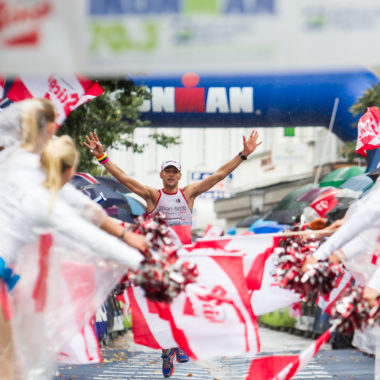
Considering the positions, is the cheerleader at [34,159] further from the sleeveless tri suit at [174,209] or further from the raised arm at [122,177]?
the sleeveless tri suit at [174,209]

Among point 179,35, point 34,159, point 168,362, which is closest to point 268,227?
point 168,362

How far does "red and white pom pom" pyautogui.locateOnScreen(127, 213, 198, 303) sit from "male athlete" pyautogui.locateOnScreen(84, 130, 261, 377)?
2223 mm

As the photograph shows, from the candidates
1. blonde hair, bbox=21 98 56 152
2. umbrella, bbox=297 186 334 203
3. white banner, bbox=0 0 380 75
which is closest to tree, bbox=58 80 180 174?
umbrella, bbox=297 186 334 203

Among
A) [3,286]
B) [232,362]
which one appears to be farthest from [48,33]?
[232,362]

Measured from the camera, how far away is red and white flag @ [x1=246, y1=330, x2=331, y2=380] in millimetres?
4812

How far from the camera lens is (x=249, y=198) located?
33.2 meters

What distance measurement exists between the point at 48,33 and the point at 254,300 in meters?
2.96

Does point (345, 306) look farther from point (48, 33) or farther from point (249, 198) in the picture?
point (249, 198)

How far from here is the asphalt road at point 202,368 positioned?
303 inches

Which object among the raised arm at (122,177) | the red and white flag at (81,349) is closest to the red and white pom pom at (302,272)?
the red and white flag at (81,349)

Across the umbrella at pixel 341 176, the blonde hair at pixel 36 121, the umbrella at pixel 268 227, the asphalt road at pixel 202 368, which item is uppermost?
the umbrella at pixel 341 176

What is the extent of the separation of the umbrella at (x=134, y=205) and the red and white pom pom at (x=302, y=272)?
6751 mm

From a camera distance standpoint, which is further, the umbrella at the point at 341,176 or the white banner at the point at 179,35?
the umbrella at the point at 341,176

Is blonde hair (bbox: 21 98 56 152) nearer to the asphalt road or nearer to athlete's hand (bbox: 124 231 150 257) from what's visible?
athlete's hand (bbox: 124 231 150 257)
